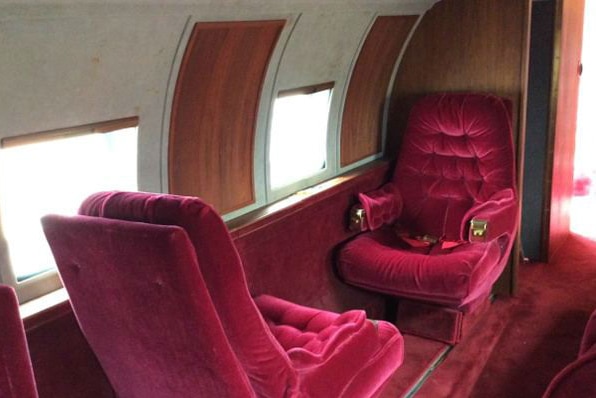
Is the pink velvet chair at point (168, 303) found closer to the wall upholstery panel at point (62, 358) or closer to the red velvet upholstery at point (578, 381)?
the wall upholstery panel at point (62, 358)

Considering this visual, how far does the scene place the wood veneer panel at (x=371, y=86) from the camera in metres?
3.37

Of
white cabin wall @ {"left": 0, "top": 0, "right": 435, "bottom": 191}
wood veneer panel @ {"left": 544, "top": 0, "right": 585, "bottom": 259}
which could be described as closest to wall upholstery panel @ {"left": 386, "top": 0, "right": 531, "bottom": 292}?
wood veneer panel @ {"left": 544, "top": 0, "right": 585, "bottom": 259}

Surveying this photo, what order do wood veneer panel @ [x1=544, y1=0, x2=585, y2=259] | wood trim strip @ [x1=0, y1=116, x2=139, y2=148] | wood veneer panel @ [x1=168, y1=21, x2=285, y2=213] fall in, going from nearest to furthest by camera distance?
wood trim strip @ [x1=0, y1=116, x2=139, y2=148] → wood veneer panel @ [x1=168, y1=21, x2=285, y2=213] → wood veneer panel @ [x1=544, y1=0, x2=585, y2=259]

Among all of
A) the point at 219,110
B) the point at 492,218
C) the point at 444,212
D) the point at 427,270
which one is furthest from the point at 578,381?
the point at 444,212

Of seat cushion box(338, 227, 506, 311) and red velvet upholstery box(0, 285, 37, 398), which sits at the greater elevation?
red velvet upholstery box(0, 285, 37, 398)

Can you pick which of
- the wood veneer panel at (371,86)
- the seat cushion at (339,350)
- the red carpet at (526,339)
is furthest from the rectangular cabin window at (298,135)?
the red carpet at (526,339)

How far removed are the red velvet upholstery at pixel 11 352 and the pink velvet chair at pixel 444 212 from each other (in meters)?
2.02

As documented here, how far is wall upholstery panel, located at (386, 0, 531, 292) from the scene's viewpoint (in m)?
3.41

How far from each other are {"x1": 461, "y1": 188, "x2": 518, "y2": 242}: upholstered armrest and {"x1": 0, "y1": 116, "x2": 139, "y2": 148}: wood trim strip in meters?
1.72

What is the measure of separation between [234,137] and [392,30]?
50.5 inches

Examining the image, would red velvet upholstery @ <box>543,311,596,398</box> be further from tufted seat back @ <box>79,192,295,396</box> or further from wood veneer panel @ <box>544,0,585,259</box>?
wood veneer panel @ <box>544,0,585,259</box>

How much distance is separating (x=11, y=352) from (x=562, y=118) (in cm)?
379

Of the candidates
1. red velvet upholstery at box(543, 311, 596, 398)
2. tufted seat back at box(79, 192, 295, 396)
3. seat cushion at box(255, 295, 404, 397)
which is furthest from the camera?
seat cushion at box(255, 295, 404, 397)

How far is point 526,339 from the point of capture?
3.26 m
